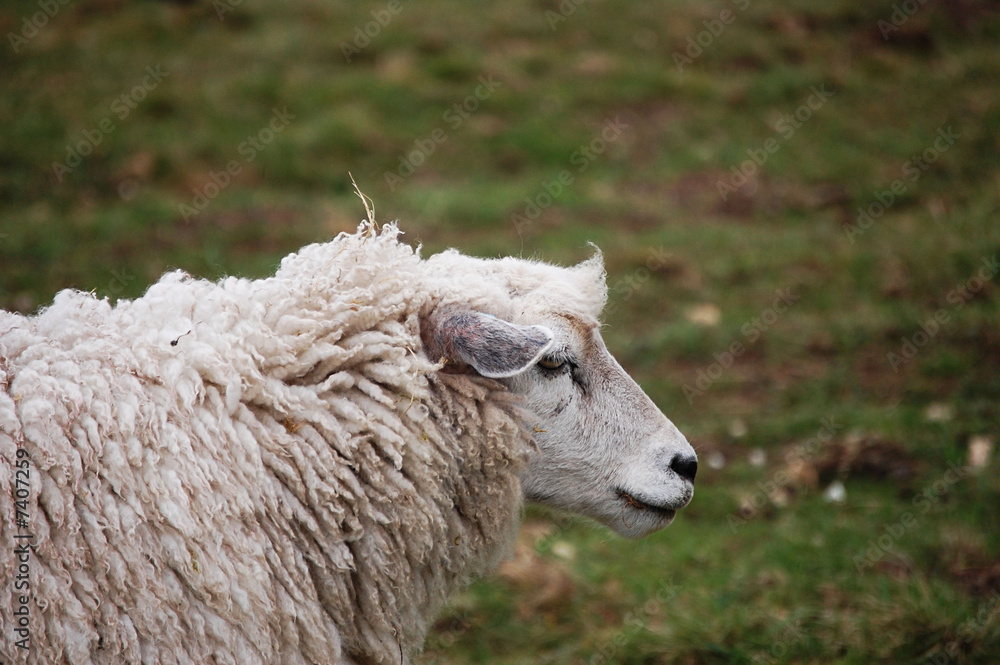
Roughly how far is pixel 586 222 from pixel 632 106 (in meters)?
2.45

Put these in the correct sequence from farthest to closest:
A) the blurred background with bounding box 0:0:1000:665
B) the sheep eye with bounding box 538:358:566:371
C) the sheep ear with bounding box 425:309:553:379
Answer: the blurred background with bounding box 0:0:1000:665 → the sheep eye with bounding box 538:358:566:371 → the sheep ear with bounding box 425:309:553:379

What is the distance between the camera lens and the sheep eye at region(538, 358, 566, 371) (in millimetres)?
2936

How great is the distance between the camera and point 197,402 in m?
2.48

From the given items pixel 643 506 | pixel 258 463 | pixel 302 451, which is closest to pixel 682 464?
pixel 643 506

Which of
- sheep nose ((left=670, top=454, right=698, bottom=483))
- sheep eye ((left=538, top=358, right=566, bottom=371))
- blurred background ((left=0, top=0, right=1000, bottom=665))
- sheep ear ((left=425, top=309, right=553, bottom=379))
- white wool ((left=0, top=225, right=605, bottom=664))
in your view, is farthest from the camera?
blurred background ((left=0, top=0, right=1000, bottom=665))

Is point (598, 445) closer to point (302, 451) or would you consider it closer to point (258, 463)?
point (302, 451)

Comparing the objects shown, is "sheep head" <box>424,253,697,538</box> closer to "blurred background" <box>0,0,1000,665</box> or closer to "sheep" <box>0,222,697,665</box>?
"sheep" <box>0,222,697,665</box>

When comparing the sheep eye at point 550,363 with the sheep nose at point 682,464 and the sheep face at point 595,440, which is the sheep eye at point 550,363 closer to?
the sheep face at point 595,440

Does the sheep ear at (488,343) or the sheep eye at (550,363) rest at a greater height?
the sheep ear at (488,343)

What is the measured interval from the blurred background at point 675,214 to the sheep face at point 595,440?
17.8 inches

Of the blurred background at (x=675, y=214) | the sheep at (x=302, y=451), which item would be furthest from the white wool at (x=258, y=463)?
the blurred background at (x=675, y=214)

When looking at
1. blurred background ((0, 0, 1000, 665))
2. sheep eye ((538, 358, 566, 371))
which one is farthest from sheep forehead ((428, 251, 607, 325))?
blurred background ((0, 0, 1000, 665))

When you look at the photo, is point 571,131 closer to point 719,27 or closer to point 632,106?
point 632,106

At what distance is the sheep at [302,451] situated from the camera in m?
2.25
